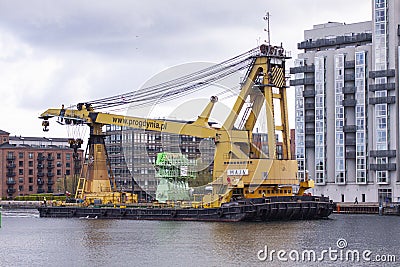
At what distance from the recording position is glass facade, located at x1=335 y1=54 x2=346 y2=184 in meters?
108

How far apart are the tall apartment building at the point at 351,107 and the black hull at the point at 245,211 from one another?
79.0 feet

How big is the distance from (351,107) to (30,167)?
72883 mm

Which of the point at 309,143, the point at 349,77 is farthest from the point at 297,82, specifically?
the point at 349,77

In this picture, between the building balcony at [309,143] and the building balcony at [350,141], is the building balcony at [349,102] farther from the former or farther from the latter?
the building balcony at [309,143]

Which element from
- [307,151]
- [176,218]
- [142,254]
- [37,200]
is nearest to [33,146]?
[37,200]

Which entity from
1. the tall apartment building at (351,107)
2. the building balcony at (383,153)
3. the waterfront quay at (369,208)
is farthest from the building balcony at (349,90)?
the waterfront quay at (369,208)

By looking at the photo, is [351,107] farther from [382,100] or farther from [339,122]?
[382,100]

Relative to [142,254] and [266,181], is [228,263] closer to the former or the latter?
[142,254]

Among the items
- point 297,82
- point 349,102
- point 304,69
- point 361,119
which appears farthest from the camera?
point 297,82

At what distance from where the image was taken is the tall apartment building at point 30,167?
15850cm

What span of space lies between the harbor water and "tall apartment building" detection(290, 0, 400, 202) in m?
26.5

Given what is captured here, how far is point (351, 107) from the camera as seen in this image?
107625 mm

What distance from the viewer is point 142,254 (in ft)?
165

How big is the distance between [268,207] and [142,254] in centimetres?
2568
